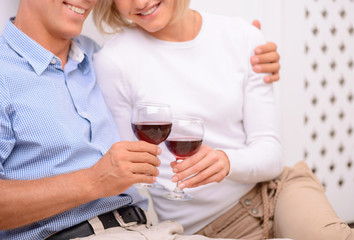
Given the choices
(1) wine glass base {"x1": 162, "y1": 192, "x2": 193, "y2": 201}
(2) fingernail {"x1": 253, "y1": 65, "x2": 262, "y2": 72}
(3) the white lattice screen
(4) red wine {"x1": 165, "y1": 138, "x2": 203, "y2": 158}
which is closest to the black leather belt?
(1) wine glass base {"x1": 162, "y1": 192, "x2": 193, "y2": 201}

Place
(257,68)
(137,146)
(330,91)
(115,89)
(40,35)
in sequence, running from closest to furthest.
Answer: (137,146)
(40,35)
(115,89)
(257,68)
(330,91)

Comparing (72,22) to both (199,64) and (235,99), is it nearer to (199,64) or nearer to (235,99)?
(199,64)

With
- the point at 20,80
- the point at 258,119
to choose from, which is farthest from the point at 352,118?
the point at 20,80

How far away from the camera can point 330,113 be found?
268 cm

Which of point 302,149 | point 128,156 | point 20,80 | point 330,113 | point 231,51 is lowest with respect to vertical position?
point 302,149

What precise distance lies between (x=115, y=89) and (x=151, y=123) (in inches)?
15.7

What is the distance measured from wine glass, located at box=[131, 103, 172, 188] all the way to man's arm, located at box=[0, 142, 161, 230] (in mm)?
41

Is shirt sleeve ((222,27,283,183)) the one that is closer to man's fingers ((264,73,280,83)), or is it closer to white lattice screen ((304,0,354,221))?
man's fingers ((264,73,280,83))

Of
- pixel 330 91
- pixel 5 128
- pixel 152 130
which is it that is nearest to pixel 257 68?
pixel 152 130

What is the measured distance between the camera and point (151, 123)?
1.17 metres

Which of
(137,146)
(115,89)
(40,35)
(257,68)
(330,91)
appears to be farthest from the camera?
(330,91)

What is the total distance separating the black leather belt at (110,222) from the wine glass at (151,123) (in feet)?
0.57

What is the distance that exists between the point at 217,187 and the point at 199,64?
0.44 m

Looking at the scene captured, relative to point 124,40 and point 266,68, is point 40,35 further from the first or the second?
point 266,68
